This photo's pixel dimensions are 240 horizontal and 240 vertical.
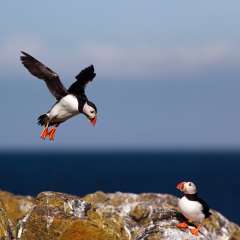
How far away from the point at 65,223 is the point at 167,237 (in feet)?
8.66

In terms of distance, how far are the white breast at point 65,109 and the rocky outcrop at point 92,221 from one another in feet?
8.55

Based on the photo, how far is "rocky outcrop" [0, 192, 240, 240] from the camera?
17.3 metres

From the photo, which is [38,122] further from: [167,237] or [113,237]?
[167,237]

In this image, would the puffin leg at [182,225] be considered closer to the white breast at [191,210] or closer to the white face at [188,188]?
the white breast at [191,210]

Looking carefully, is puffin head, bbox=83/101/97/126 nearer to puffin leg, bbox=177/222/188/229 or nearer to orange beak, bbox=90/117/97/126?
orange beak, bbox=90/117/97/126

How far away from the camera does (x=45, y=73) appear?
23.0 meters

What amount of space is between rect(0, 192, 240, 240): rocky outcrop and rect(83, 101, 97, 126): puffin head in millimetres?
2346

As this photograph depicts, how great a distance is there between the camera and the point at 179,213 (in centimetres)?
1838

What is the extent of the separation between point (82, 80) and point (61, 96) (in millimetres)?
917

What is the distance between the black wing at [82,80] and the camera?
22.1 meters

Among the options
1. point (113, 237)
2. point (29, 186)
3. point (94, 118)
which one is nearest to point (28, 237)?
point (113, 237)

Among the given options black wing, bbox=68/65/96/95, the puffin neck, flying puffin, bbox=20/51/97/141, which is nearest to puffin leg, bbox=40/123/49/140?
flying puffin, bbox=20/51/97/141

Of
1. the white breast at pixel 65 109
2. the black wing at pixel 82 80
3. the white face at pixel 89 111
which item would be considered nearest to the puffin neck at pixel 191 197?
the white face at pixel 89 111

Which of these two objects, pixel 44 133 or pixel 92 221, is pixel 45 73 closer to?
pixel 44 133
